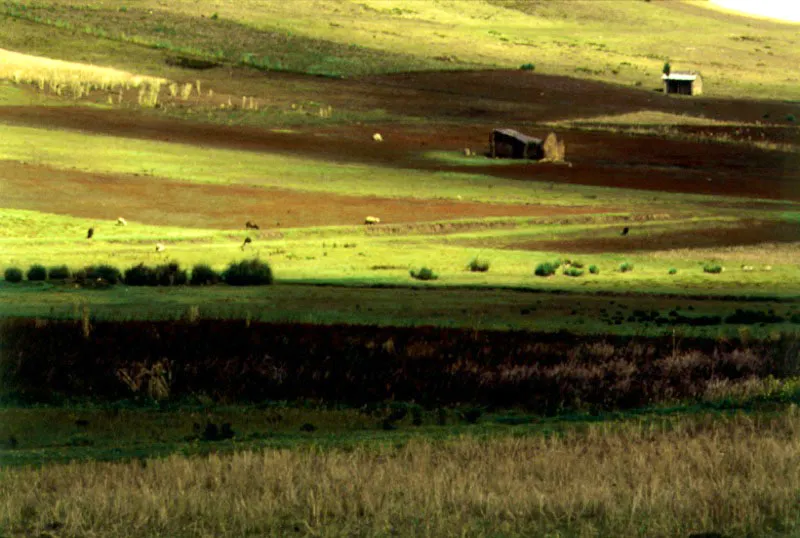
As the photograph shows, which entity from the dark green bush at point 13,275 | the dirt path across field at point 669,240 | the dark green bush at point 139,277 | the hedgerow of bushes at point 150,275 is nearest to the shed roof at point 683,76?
the dirt path across field at point 669,240

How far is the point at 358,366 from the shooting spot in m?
25.4

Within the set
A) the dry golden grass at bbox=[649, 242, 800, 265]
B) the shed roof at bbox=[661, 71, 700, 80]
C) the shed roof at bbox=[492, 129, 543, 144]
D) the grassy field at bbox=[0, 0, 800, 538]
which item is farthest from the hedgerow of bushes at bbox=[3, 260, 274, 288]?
the shed roof at bbox=[661, 71, 700, 80]

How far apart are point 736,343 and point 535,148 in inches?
2038

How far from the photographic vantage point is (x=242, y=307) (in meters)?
34.3

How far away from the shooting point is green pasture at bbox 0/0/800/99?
112250 mm

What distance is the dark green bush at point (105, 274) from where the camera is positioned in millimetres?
38406

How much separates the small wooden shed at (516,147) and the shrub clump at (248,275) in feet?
134

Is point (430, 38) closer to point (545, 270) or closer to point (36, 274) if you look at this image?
point (545, 270)

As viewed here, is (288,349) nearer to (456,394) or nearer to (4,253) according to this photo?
(456,394)

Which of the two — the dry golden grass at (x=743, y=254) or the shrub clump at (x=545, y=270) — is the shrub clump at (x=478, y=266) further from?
the dry golden grass at (x=743, y=254)

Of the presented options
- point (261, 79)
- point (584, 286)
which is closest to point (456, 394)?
point (584, 286)

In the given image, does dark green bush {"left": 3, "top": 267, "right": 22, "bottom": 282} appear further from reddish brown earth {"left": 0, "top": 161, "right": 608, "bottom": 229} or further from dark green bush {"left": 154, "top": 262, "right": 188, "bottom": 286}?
reddish brown earth {"left": 0, "top": 161, "right": 608, "bottom": 229}

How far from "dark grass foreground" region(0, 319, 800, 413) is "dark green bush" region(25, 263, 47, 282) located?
9880mm

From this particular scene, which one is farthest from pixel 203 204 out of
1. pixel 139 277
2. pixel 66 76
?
pixel 66 76
